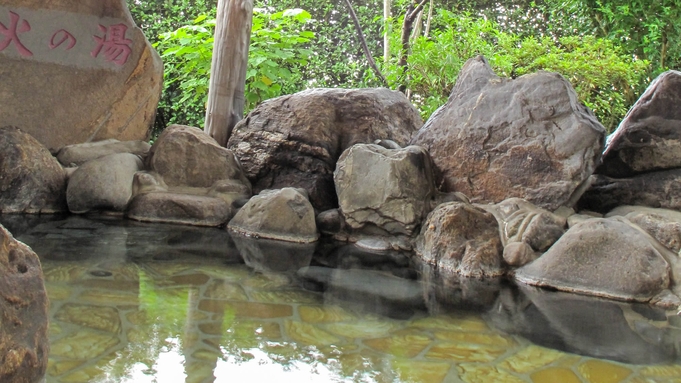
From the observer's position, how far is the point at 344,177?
5.89 m

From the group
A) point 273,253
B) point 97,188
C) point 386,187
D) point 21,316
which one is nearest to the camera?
point 21,316

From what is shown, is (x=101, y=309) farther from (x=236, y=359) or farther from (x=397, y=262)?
(x=397, y=262)

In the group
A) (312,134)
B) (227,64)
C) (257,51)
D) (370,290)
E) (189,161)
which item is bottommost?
(370,290)

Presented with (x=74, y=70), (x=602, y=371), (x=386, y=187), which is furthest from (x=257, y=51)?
(x=602, y=371)

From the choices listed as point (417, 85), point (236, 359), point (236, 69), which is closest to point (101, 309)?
point (236, 359)

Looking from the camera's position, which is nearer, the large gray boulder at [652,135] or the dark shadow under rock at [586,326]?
the dark shadow under rock at [586,326]

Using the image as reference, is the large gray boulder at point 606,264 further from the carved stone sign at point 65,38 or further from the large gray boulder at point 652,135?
the carved stone sign at point 65,38

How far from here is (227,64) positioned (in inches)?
291

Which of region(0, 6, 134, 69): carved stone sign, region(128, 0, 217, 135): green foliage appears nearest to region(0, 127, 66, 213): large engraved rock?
region(0, 6, 134, 69): carved stone sign

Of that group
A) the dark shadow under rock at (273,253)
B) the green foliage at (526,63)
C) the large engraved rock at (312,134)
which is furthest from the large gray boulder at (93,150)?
the green foliage at (526,63)

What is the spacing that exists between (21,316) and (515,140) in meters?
4.35

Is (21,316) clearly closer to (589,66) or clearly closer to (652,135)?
(652,135)

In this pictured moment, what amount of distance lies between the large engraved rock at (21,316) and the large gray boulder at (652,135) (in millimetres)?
4878

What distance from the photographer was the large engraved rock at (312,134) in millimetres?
6508
